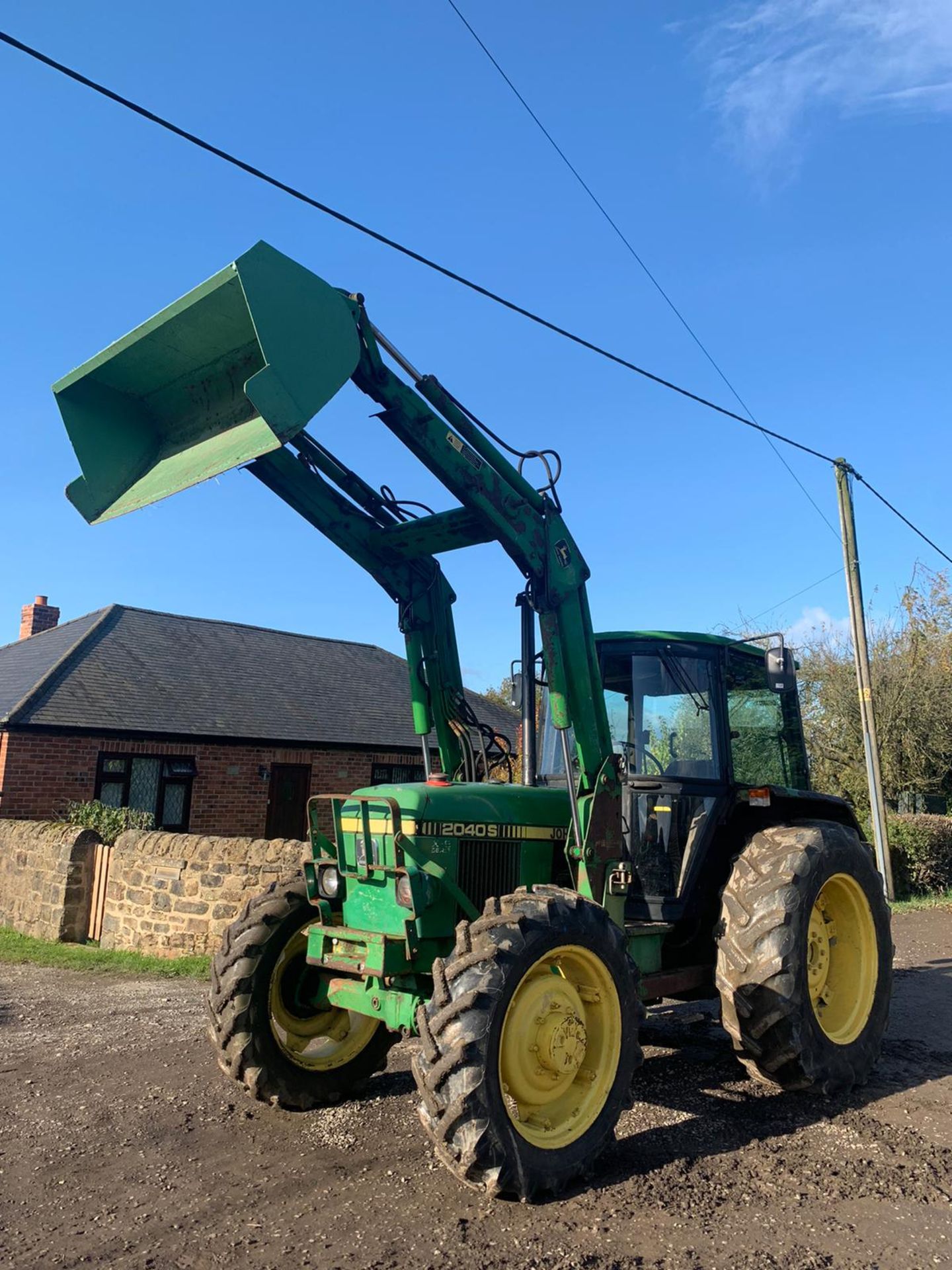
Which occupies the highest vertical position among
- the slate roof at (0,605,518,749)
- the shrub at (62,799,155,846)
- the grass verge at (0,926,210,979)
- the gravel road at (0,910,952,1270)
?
the slate roof at (0,605,518,749)

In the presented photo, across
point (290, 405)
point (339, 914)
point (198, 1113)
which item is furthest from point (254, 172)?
point (198, 1113)

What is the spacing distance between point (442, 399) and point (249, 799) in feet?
51.2

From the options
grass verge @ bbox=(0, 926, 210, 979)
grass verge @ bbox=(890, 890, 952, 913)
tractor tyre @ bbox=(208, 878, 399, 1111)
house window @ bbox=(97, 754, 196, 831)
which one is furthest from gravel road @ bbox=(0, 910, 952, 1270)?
house window @ bbox=(97, 754, 196, 831)

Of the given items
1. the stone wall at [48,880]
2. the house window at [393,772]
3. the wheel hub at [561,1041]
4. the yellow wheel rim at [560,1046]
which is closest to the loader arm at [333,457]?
the yellow wheel rim at [560,1046]

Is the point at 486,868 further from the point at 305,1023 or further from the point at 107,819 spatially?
the point at 107,819

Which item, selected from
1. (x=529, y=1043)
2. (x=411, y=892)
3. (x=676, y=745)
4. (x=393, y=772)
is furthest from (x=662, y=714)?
(x=393, y=772)

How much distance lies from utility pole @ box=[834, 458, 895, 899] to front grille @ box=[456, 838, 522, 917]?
9973 millimetres

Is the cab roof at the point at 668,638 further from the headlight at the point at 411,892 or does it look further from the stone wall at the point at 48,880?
the stone wall at the point at 48,880

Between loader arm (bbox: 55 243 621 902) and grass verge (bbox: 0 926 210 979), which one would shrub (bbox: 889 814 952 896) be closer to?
grass verge (bbox: 0 926 210 979)

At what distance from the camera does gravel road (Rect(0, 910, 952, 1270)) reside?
3578 mm

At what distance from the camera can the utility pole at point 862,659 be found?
13945 mm

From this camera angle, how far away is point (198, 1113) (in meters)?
5.18

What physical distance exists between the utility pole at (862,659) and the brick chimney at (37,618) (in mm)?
19711

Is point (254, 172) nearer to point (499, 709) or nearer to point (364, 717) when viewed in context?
point (364, 717)
